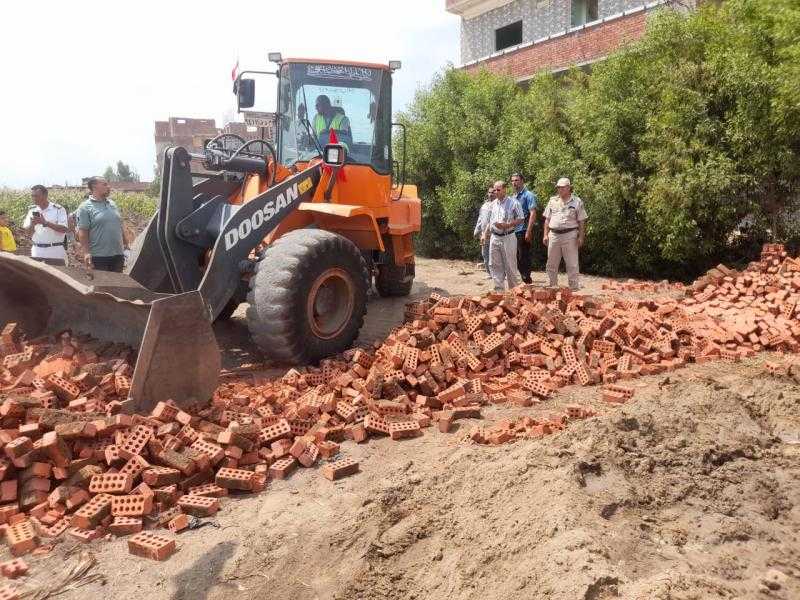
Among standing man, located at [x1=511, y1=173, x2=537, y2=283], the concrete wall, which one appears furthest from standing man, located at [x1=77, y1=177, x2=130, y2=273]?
the concrete wall

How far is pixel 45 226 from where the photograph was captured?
8242 mm

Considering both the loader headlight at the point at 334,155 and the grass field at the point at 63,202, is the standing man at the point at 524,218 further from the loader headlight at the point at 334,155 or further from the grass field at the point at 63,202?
the grass field at the point at 63,202

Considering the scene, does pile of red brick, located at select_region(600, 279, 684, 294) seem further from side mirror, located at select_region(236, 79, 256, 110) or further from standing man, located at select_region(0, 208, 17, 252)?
standing man, located at select_region(0, 208, 17, 252)

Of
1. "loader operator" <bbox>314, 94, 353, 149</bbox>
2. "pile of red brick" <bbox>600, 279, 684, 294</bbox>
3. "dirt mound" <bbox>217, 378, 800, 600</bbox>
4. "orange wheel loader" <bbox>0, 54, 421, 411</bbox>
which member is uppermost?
"loader operator" <bbox>314, 94, 353, 149</bbox>

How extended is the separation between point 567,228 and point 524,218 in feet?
2.08

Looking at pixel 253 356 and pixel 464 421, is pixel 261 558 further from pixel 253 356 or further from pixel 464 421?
pixel 253 356

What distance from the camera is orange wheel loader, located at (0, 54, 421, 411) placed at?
185 inches

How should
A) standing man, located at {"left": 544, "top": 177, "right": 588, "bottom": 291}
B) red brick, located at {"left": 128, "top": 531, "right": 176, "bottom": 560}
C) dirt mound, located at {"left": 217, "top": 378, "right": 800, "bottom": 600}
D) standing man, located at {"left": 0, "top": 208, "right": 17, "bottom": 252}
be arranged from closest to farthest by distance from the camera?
dirt mound, located at {"left": 217, "top": 378, "right": 800, "bottom": 600} → red brick, located at {"left": 128, "top": 531, "right": 176, "bottom": 560} → standing man, located at {"left": 544, "top": 177, "right": 588, "bottom": 291} → standing man, located at {"left": 0, "top": 208, "right": 17, "bottom": 252}

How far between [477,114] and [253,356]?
1077 cm

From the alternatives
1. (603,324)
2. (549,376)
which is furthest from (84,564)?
(603,324)

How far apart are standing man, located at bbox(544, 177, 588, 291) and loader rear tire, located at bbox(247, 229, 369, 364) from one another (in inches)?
143

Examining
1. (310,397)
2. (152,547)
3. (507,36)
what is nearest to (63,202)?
(507,36)

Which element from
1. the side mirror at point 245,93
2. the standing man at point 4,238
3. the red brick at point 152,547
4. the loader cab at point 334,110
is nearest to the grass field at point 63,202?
the standing man at point 4,238

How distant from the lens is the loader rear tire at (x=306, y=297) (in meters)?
5.56
